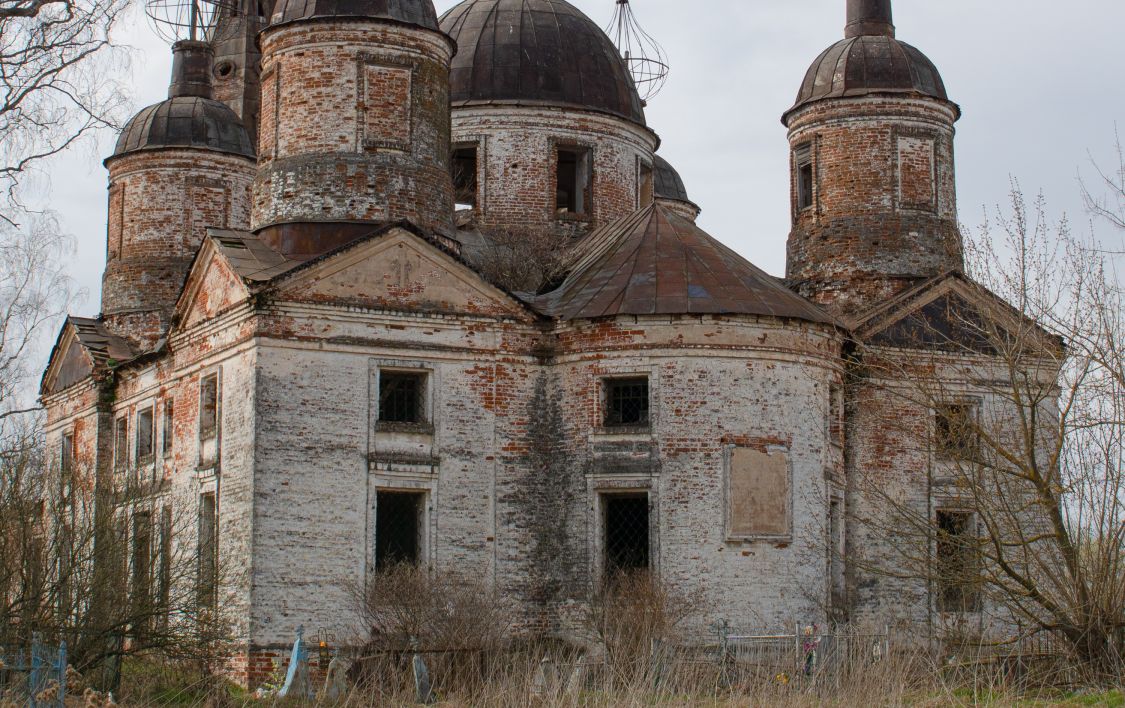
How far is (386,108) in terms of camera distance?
22.0 m

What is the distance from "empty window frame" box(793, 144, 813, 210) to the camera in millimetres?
26328

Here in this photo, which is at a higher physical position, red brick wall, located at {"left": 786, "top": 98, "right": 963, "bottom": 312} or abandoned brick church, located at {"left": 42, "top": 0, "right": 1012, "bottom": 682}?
red brick wall, located at {"left": 786, "top": 98, "right": 963, "bottom": 312}

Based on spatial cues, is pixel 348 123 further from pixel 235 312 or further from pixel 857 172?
pixel 857 172

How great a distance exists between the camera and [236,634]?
1902cm

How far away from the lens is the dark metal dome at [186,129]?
91.7ft

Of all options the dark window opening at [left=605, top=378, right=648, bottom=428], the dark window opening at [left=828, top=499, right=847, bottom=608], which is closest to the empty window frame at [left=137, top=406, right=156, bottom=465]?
the dark window opening at [left=605, top=378, right=648, bottom=428]

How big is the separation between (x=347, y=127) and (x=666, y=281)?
16.1 feet

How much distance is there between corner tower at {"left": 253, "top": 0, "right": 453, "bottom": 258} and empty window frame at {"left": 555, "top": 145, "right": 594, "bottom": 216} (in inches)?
189

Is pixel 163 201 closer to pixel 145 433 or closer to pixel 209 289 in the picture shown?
pixel 145 433

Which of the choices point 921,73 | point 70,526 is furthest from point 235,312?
point 921,73

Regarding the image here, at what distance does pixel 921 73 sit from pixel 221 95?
577 inches

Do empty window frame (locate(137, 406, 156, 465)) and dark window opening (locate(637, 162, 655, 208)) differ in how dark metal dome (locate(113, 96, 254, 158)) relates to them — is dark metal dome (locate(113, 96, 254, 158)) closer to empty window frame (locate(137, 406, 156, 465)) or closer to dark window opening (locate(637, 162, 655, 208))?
empty window frame (locate(137, 406, 156, 465))

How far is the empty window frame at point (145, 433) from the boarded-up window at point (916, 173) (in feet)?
39.7

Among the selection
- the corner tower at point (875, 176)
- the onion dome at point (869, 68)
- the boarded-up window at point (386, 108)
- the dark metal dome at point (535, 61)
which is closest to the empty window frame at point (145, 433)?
the boarded-up window at point (386, 108)
